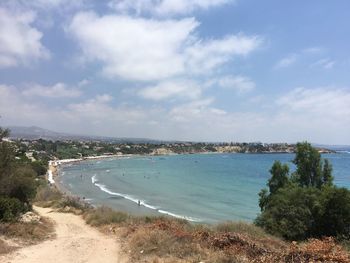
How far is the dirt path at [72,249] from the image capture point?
12898mm

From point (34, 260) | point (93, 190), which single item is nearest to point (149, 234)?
point (34, 260)

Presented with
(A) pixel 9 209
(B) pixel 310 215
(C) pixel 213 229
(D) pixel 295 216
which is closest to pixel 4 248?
(A) pixel 9 209

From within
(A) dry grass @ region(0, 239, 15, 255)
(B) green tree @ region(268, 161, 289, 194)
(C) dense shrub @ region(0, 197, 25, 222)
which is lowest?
(A) dry grass @ region(0, 239, 15, 255)

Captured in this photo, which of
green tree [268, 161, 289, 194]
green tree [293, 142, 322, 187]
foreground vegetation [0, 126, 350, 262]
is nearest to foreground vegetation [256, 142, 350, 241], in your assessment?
foreground vegetation [0, 126, 350, 262]

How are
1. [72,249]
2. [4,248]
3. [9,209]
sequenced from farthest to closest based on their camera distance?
1. [9,209]
2. [72,249]
3. [4,248]

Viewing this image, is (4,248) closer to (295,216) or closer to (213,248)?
(213,248)

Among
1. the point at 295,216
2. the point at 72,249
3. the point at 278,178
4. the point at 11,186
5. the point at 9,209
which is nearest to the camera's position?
the point at 72,249

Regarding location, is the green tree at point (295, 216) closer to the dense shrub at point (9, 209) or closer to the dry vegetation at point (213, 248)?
the dry vegetation at point (213, 248)

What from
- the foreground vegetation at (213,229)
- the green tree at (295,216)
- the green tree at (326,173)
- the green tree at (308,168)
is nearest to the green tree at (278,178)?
the foreground vegetation at (213,229)

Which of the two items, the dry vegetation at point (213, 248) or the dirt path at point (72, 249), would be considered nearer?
the dry vegetation at point (213, 248)

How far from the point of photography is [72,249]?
47.7ft

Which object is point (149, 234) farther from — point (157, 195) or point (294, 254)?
point (157, 195)

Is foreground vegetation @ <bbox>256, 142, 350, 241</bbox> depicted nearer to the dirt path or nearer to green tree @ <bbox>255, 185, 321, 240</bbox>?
green tree @ <bbox>255, 185, 321, 240</bbox>

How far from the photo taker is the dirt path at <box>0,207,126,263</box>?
1290 centimetres
